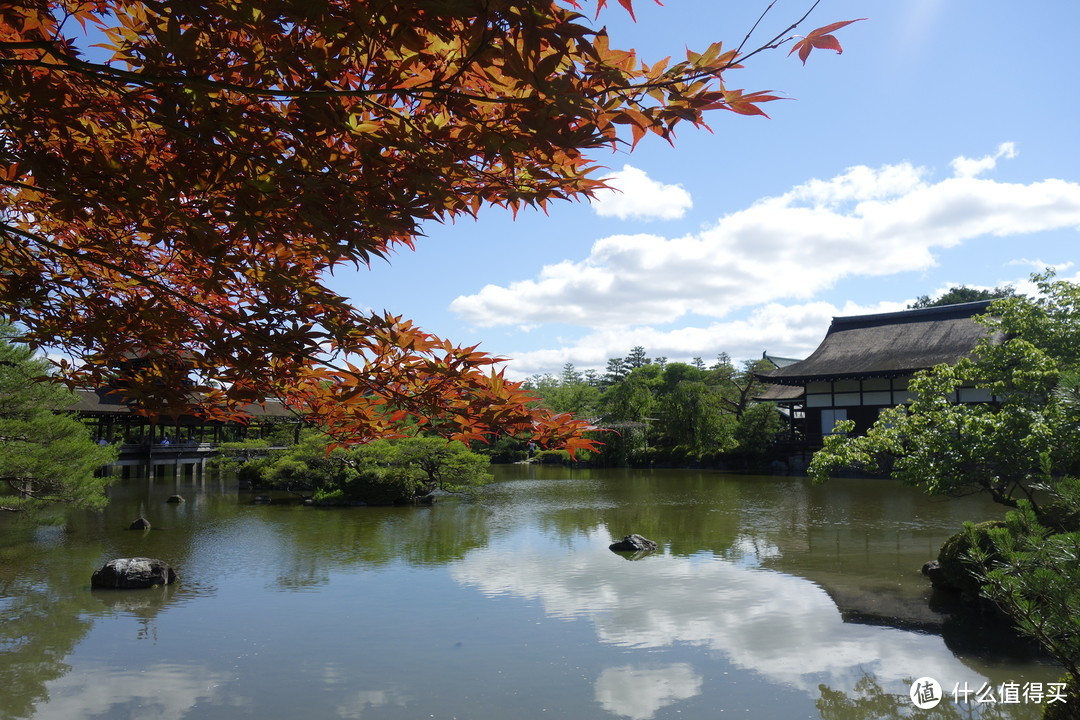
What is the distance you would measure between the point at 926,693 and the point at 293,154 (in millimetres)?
5184

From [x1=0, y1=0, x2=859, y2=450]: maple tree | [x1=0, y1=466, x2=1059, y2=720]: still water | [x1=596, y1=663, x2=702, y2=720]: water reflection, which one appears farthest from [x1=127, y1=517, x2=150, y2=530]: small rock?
[x1=0, y1=0, x2=859, y2=450]: maple tree

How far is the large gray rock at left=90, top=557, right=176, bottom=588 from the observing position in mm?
7523

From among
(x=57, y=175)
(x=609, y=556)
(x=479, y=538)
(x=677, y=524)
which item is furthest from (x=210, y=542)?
(x=57, y=175)

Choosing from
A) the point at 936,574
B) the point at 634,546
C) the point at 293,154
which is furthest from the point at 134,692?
the point at 936,574

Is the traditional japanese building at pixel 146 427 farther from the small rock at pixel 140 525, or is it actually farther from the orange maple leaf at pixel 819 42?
the orange maple leaf at pixel 819 42

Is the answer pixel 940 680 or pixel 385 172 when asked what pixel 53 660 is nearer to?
pixel 385 172

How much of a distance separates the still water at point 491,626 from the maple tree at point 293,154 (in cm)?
293

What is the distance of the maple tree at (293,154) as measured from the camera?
158cm

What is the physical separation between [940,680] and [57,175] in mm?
5925

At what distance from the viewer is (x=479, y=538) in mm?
10820

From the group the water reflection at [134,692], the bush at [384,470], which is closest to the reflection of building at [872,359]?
the bush at [384,470]

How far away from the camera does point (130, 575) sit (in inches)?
297

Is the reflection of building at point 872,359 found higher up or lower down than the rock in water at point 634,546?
higher up

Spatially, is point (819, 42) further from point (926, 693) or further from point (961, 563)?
point (961, 563)
